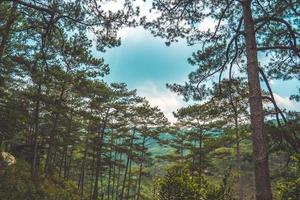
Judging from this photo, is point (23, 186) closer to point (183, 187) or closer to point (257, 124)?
point (183, 187)

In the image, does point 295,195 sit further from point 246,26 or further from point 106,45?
point 106,45

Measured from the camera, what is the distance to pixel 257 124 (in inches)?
284

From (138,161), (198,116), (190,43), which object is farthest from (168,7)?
(138,161)

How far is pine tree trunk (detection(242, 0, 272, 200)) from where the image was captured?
6.75 meters

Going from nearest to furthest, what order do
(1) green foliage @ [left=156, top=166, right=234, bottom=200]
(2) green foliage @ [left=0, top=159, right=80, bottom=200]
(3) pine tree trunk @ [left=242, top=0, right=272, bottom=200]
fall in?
(3) pine tree trunk @ [left=242, top=0, right=272, bottom=200] → (1) green foliage @ [left=156, top=166, right=234, bottom=200] → (2) green foliage @ [left=0, top=159, right=80, bottom=200]

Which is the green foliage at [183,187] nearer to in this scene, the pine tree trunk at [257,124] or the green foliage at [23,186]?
the pine tree trunk at [257,124]

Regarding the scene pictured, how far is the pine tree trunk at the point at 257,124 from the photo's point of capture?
22.1ft

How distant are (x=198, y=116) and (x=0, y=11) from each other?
20468 millimetres

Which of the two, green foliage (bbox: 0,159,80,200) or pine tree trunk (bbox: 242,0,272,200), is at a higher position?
pine tree trunk (bbox: 242,0,272,200)

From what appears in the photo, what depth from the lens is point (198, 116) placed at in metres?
30.0

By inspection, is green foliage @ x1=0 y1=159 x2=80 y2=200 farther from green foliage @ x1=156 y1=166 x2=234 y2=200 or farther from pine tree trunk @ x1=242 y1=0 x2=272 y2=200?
pine tree trunk @ x1=242 y1=0 x2=272 y2=200

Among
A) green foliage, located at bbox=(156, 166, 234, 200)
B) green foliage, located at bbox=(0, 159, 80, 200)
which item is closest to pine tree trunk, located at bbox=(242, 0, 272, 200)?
green foliage, located at bbox=(156, 166, 234, 200)

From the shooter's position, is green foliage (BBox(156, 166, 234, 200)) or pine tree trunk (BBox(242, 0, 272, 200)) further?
green foliage (BBox(156, 166, 234, 200))

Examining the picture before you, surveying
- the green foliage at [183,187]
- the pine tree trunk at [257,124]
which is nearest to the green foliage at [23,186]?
the green foliage at [183,187]
